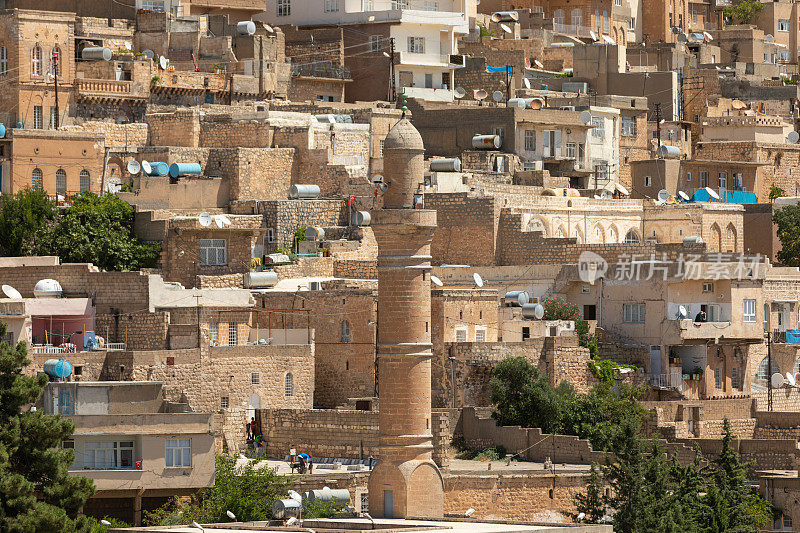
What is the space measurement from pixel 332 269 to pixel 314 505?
12786 millimetres

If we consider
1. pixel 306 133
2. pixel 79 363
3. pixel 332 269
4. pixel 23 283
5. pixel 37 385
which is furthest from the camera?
pixel 306 133

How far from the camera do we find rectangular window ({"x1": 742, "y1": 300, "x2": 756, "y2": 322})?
50375 mm

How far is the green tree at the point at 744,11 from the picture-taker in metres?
84.3

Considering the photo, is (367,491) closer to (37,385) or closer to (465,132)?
(37,385)

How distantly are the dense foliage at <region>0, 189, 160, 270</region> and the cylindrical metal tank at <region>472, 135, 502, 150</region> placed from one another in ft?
34.6

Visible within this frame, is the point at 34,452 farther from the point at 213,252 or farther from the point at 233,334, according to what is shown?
the point at 213,252

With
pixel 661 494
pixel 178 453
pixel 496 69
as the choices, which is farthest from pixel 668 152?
pixel 178 453

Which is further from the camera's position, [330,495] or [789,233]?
[789,233]

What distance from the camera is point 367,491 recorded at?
3956 cm

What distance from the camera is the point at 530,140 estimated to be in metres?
57.9

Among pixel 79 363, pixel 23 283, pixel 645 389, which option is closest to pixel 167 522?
pixel 79 363

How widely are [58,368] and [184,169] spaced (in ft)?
36.3

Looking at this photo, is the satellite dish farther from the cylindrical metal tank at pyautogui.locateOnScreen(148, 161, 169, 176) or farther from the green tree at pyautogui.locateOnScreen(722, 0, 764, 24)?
the green tree at pyautogui.locateOnScreen(722, 0, 764, 24)

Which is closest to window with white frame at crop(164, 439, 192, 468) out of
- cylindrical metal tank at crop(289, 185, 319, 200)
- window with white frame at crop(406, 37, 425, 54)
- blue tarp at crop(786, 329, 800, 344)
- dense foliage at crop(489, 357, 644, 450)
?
dense foliage at crop(489, 357, 644, 450)
